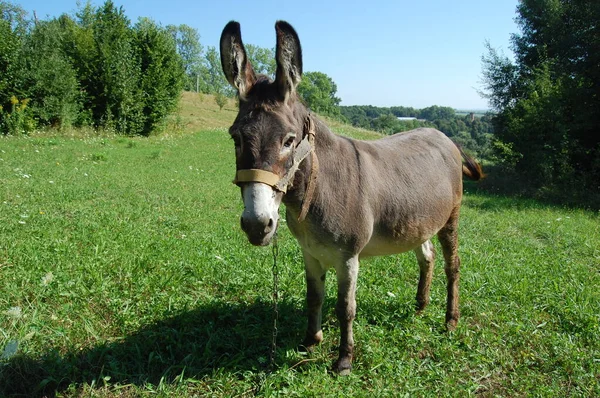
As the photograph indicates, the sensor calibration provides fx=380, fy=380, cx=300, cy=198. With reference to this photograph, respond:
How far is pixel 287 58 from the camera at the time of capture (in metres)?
2.31

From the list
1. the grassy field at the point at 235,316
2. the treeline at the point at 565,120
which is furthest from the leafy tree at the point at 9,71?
the treeline at the point at 565,120

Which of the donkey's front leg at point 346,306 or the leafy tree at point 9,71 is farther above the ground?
the leafy tree at point 9,71

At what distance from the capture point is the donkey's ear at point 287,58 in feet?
7.42

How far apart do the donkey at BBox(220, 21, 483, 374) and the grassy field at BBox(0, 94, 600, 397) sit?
37 centimetres

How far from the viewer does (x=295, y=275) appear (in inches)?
177

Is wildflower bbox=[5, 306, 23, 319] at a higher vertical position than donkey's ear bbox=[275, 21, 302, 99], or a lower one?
lower

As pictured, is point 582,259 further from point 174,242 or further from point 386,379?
point 174,242

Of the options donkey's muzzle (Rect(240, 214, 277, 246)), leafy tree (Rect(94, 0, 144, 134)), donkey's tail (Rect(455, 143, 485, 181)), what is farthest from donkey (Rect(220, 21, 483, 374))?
leafy tree (Rect(94, 0, 144, 134))

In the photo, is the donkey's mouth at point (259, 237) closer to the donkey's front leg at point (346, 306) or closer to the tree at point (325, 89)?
the donkey's front leg at point (346, 306)

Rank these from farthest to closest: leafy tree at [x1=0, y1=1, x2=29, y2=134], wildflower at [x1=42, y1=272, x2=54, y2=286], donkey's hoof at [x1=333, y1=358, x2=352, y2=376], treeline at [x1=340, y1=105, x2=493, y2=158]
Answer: treeline at [x1=340, y1=105, x2=493, y2=158] < leafy tree at [x1=0, y1=1, x2=29, y2=134] < wildflower at [x1=42, y1=272, x2=54, y2=286] < donkey's hoof at [x1=333, y1=358, x2=352, y2=376]

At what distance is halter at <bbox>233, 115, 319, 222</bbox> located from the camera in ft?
7.11

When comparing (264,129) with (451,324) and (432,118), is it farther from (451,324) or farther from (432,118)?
(432,118)

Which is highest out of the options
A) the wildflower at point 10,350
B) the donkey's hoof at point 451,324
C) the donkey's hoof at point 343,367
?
the wildflower at point 10,350

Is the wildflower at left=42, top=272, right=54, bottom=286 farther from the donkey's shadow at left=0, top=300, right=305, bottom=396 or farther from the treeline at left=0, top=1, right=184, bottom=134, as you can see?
the treeline at left=0, top=1, right=184, bottom=134
